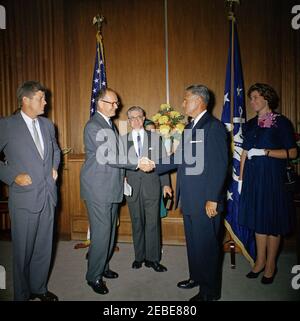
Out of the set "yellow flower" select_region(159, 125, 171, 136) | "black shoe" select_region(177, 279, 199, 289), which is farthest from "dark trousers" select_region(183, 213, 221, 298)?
"yellow flower" select_region(159, 125, 171, 136)

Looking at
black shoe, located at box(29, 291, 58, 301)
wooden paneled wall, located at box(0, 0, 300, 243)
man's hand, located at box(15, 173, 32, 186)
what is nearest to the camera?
man's hand, located at box(15, 173, 32, 186)

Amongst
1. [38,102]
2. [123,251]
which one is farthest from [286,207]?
[38,102]

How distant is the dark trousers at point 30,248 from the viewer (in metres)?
2.24

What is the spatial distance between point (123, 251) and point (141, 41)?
2.94 meters

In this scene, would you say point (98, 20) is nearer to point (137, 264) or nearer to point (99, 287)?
point (137, 264)

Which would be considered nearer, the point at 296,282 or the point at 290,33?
the point at 296,282

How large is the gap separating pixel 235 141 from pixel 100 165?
5.61 ft

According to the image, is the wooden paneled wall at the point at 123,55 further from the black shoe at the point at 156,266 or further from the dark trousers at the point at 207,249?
the dark trousers at the point at 207,249

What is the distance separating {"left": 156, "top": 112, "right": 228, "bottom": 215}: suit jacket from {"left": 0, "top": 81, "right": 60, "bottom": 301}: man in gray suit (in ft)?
3.65

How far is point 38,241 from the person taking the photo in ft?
7.84

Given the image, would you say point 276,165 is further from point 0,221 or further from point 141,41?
point 0,221

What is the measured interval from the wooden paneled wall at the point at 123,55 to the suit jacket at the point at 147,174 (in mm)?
920

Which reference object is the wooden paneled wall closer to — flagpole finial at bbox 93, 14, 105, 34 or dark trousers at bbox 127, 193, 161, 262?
flagpole finial at bbox 93, 14, 105, 34

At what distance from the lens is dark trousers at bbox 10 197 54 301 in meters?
2.24
